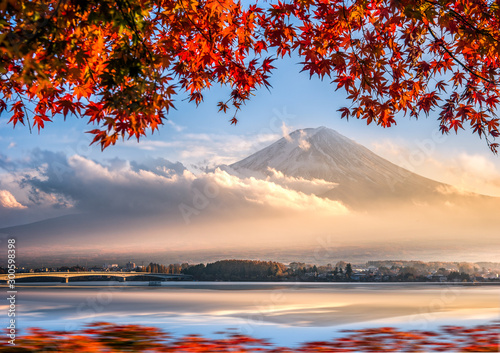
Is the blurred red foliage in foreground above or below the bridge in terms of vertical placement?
above

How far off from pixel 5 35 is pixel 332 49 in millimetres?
5336

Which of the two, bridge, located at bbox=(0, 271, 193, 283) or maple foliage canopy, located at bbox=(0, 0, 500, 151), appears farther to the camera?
bridge, located at bbox=(0, 271, 193, 283)

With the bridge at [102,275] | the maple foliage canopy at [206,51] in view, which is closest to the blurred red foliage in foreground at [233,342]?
the maple foliage canopy at [206,51]

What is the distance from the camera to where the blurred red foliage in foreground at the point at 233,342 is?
6.89m

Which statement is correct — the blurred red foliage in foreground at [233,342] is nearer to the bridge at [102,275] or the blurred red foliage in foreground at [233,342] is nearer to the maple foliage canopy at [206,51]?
the maple foliage canopy at [206,51]

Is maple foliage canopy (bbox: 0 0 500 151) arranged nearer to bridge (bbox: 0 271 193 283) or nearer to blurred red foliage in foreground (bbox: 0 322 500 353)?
blurred red foliage in foreground (bbox: 0 322 500 353)

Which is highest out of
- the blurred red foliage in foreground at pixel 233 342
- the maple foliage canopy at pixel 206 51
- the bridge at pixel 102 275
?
the maple foliage canopy at pixel 206 51

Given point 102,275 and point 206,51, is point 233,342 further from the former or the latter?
point 102,275

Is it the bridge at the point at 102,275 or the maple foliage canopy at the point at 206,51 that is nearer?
the maple foliage canopy at the point at 206,51

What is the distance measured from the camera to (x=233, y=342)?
24.2 ft

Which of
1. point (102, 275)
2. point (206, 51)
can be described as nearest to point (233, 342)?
point (206, 51)

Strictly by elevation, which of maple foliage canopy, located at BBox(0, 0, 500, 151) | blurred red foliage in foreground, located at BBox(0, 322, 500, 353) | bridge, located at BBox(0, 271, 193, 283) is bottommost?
bridge, located at BBox(0, 271, 193, 283)

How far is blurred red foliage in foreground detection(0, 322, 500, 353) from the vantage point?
6.89 m

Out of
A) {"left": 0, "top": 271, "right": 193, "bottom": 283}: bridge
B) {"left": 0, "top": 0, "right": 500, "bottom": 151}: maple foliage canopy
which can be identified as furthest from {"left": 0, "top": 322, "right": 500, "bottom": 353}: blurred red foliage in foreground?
{"left": 0, "top": 271, "right": 193, "bottom": 283}: bridge
